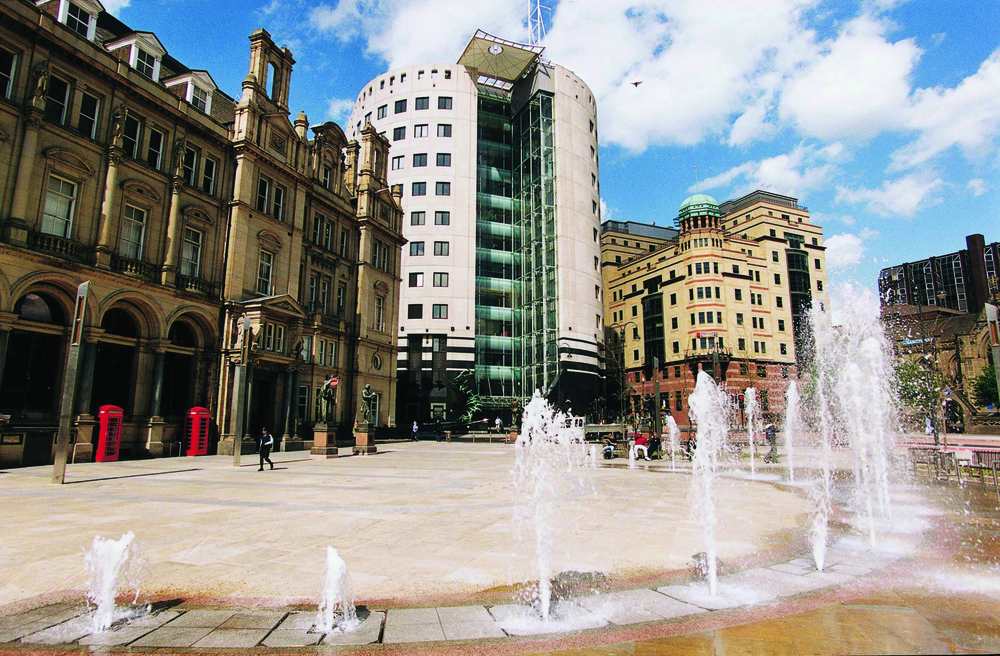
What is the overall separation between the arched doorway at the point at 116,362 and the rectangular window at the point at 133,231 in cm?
268

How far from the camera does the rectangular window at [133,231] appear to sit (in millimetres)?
23500

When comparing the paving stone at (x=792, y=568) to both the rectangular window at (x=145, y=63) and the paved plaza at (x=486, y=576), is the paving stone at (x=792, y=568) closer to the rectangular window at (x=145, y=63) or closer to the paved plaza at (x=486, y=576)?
the paved plaza at (x=486, y=576)

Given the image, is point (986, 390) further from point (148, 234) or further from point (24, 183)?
point (24, 183)

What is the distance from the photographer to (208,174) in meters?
28.2

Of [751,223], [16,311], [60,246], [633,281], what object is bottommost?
[16,311]

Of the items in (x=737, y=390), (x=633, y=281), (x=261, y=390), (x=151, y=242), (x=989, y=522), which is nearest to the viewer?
(x=989, y=522)

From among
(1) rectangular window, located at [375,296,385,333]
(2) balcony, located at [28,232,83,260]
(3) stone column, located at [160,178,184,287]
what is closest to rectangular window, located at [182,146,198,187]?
(3) stone column, located at [160,178,184,287]

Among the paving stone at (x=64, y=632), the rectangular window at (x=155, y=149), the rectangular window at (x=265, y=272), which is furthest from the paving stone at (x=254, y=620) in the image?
the rectangular window at (x=265, y=272)

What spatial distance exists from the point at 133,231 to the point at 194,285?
3.56 metres

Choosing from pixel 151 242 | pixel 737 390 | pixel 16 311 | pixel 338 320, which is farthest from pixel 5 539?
pixel 737 390

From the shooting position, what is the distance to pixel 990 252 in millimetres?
94250

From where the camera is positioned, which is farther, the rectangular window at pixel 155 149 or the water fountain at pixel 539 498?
the rectangular window at pixel 155 149

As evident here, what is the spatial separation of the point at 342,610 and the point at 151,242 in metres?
25.4

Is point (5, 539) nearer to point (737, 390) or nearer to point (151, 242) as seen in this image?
point (151, 242)
